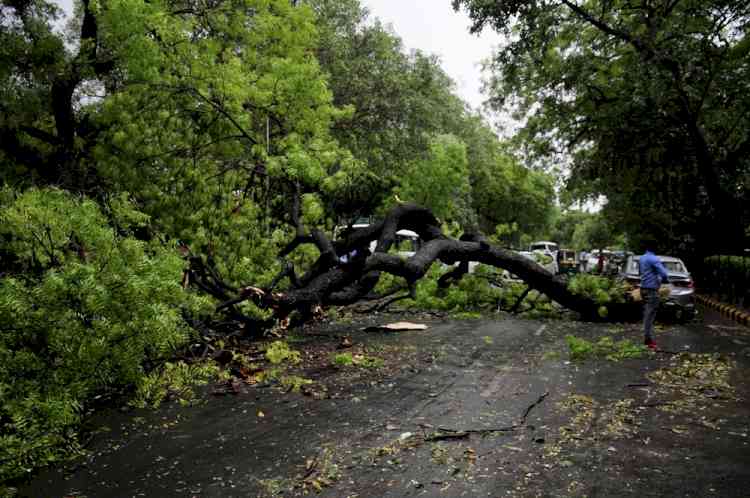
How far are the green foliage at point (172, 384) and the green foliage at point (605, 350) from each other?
5.59 m

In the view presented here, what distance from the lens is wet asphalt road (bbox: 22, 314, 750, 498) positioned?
440 cm

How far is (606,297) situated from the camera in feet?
45.8

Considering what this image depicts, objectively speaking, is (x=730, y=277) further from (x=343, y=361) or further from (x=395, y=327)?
(x=343, y=361)

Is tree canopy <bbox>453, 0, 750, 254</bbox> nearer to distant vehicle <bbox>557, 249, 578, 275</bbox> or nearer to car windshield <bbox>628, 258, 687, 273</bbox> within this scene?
car windshield <bbox>628, 258, 687, 273</bbox>

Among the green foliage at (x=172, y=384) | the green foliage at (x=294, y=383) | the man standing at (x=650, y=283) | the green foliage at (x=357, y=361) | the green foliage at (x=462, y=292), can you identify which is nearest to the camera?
the green foliage at (x=172, y=384)

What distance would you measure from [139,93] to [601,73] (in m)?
12.7

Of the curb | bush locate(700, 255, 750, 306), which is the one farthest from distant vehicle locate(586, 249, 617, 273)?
bush locate(700, 255, 750, 306)

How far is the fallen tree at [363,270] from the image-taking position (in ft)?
30.3

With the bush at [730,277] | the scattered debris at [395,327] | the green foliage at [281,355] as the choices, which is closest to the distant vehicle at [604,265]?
the bush at [730,277]

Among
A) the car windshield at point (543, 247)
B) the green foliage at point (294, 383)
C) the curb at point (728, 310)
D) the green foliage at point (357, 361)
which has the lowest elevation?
the green foliage at point (294, 383)

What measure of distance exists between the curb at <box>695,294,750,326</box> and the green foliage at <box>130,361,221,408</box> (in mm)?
13142

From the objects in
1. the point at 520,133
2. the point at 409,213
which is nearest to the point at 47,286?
the point at 409,213

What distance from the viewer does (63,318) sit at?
479cm

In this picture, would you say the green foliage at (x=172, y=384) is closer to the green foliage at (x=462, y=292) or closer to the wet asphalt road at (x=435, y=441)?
the wet asphalt road at (x=435, y=441)
